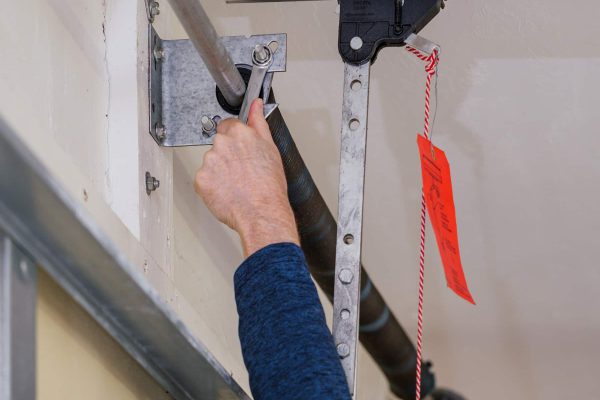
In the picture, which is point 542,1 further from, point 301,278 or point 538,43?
point 301,278

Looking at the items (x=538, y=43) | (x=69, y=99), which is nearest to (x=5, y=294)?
(x=69, y=99)

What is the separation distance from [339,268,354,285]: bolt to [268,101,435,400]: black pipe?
0.13 m

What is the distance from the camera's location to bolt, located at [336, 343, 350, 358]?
0.85 metres

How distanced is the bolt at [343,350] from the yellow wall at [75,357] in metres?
0.19

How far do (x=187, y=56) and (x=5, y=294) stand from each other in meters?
0.43

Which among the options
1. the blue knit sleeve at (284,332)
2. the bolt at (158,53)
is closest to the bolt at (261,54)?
the bolt at (158,53)

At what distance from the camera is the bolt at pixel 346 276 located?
0.88 meters

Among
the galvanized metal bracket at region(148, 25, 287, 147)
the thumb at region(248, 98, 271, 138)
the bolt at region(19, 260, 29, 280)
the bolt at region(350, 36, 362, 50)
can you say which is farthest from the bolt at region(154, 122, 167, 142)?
the bolt at region(19, 260, 29, 280)

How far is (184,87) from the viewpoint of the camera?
924 mm

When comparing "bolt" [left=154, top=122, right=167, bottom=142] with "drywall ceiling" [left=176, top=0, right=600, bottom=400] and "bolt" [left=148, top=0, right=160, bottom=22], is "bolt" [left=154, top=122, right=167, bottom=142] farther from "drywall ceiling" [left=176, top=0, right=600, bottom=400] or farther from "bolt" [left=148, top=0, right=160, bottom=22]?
"drywall ceiling" [left=176, top=0, right=600, bottom=400]

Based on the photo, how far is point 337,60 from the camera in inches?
47.3

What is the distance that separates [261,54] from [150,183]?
167 mm

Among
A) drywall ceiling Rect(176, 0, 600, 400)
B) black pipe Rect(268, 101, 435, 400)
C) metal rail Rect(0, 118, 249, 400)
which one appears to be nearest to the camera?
metal rail Rect(0, 118, 249, 400)

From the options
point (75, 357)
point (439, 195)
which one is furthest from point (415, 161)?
point (75, 357)
